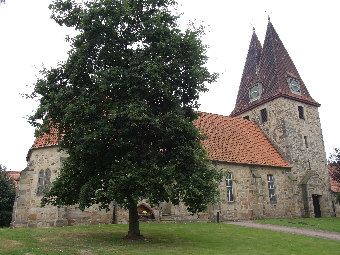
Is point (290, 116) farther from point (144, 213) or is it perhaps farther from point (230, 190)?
point (144, 213)

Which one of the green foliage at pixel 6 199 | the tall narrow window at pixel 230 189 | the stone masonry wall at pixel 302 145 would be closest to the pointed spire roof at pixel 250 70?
the stone masonry wall at pixel 302 145

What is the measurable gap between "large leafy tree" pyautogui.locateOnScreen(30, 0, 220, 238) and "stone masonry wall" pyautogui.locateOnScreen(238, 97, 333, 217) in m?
16.5

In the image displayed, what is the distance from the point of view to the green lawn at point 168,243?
10.3 metres

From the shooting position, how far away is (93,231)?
15.3 meters

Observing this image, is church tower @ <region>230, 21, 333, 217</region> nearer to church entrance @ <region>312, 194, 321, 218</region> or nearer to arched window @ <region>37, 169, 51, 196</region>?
church entrance @ <region>312, 194, 321, 218</region>

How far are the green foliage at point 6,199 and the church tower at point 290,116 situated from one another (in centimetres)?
2235

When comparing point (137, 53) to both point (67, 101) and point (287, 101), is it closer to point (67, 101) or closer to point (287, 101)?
point (67, 101)

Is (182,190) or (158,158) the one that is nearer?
(182,190)

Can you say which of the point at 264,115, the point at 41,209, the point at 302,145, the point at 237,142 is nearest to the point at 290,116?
the point at 264,115

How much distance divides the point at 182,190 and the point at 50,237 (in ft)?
19.8

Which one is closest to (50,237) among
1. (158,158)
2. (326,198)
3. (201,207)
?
(158,158)

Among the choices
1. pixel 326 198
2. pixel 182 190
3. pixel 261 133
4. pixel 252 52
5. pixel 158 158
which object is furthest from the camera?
pixel 252 52

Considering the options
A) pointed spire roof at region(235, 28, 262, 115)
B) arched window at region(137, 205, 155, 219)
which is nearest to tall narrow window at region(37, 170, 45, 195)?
arched window at region(137, 205, 155, 219)

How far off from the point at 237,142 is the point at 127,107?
16190 millimetres
